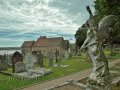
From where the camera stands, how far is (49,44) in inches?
2808

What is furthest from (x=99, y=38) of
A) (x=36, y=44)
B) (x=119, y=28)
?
(x=36, y=44)

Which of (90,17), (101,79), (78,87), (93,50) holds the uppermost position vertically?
(90,17)

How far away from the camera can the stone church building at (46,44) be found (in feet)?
227

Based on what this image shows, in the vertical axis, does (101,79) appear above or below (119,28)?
below

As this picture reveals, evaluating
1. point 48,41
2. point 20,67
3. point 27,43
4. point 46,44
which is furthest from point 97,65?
point 27,43

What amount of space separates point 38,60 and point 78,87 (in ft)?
42.8

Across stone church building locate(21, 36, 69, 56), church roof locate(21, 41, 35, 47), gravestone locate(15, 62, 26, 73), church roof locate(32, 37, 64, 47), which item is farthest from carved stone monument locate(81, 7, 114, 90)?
church roof locate(21, 41, 35, 47)

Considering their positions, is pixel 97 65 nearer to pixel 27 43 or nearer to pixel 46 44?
pixel 46 44

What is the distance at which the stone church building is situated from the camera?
69.3 m

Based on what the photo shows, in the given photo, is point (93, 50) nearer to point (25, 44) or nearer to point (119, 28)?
point (119, 28)

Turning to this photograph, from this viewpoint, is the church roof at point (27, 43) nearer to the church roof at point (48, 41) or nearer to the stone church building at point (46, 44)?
the stone church building at point (46, 44)

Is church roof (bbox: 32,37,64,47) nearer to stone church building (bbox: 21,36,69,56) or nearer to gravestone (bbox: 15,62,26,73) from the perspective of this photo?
stone church building (bbox: 21,36,69,56)

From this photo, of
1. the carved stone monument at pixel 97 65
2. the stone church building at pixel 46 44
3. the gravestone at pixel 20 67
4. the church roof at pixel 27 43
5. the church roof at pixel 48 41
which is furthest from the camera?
the church roof at pixel 27 43

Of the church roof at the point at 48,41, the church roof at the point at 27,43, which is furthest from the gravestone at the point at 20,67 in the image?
the church roof at the point at 27,43
